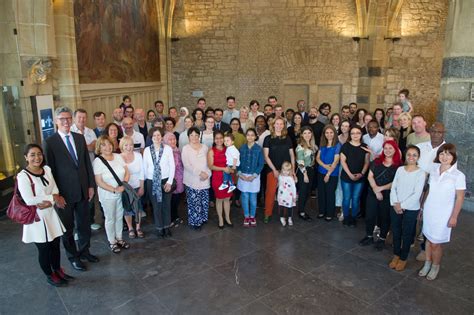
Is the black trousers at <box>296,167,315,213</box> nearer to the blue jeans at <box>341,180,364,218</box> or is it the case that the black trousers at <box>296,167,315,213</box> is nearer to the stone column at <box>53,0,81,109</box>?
the blue jeans at <box>341,180,364,218</box>

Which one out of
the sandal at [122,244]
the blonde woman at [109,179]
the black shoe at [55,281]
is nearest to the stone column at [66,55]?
the blonde woman at [109,179]

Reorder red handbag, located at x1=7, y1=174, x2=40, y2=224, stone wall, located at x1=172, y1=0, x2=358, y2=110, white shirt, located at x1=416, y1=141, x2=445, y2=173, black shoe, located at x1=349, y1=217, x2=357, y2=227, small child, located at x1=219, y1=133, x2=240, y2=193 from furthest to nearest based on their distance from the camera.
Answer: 1. stone wall, located at x1=172, y1=0, x2=358, y2=110
2. black shoe, located at x1=349, y1=217, x2=357, y2=227
3. small child, located at x1=219, y1=133, x2=240, y2=193
4. white shirt, located at x1=416, y1=141, x2=445, y2=173
5. red handbag, located at x1=7, y1=174, x2=40, y2=224

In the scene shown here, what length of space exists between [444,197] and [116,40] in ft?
23.9

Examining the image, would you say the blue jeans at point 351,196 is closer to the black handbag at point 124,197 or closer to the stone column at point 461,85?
the stone column at point 461,85

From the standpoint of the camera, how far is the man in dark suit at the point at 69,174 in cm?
374

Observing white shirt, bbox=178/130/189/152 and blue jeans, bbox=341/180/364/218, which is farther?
white shirt, bbox=178/130/189/152

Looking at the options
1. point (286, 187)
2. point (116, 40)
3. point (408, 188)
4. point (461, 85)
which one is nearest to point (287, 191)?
point (286, 187)

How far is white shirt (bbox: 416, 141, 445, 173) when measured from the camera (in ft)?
14.4

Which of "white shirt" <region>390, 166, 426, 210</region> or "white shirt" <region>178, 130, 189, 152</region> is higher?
"white shirt" <region>178, 130, 189, 152</region>

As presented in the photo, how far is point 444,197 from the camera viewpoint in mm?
3641

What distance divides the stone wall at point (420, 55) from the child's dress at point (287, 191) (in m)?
7.54

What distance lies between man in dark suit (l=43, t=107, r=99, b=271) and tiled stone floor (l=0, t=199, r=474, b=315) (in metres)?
0.52

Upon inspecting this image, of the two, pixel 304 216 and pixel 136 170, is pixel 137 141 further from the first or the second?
pixel 304 216

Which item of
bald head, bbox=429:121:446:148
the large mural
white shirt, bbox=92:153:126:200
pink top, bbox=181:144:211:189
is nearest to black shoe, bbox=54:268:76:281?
white shirt, bbox=92:153:126:200
